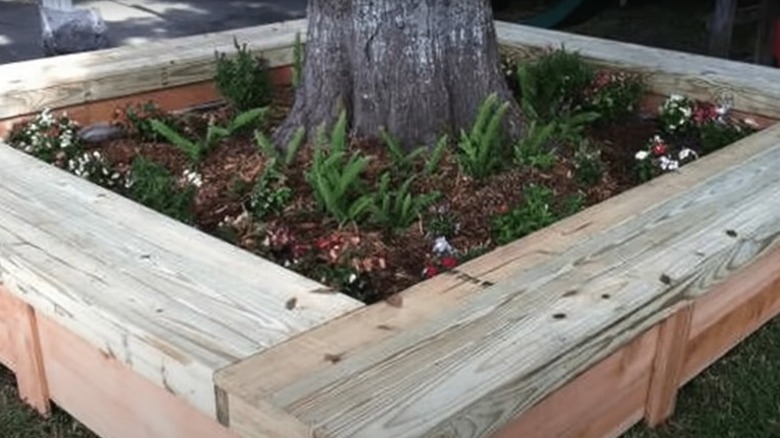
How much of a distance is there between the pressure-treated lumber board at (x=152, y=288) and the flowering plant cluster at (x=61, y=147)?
0.54 metres

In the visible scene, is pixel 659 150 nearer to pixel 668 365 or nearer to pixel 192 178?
pixel 668 365

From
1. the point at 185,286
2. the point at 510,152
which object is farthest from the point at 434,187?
the point at 185,286

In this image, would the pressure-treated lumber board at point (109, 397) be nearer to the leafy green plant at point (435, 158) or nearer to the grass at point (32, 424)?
the grass at point (32, 424)

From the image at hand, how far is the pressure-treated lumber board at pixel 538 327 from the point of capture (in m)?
1.60

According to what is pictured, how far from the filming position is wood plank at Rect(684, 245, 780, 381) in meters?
2.47

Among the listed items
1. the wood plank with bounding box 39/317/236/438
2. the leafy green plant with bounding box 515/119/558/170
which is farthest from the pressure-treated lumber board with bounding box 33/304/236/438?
the leafy green plant with bounding box 515/119/558/170

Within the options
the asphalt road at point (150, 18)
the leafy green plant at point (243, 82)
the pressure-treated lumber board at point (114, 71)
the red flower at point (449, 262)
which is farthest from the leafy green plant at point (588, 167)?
the asphalt road at point (150, 18)

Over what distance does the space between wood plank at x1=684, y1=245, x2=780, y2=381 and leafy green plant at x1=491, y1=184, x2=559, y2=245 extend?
1.49 feet

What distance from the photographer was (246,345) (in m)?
1.81

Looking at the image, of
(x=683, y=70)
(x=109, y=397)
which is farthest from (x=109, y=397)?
(x=683, y=70)

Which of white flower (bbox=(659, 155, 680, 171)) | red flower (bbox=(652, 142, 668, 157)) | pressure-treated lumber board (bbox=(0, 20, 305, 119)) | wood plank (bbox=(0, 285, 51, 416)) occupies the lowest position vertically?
wood plank (bbox=(0, 285, 51, 416))

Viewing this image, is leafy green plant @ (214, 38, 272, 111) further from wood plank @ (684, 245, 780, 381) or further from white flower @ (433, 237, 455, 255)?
wood plank @ (684, 245, 780, 381)

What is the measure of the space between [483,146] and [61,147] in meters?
1.38

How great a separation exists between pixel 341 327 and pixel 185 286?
1.28 ft
